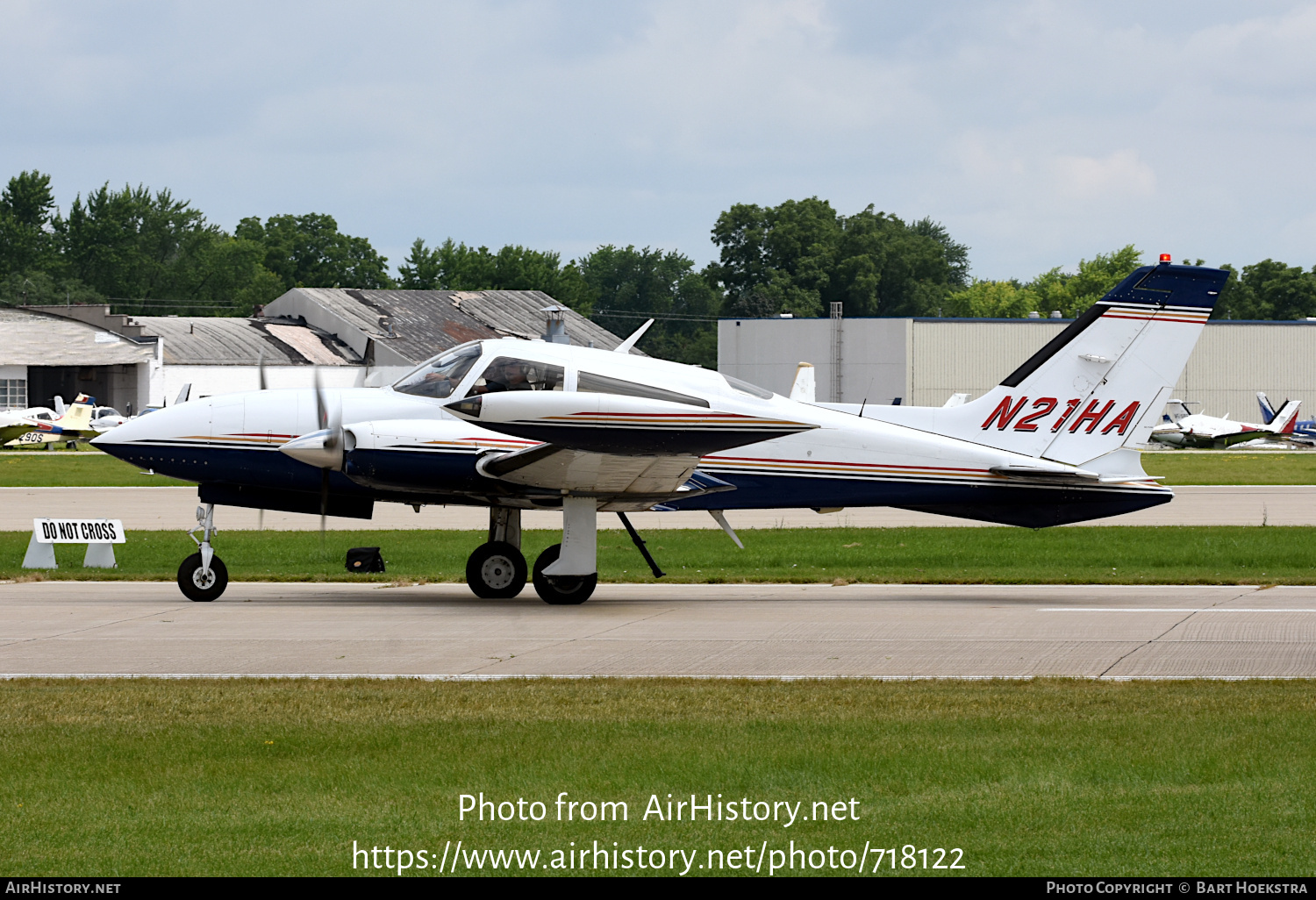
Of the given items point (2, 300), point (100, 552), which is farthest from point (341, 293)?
point (100, 552)

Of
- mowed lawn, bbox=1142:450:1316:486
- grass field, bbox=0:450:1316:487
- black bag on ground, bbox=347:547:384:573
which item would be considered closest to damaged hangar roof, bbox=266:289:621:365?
grass field, bbox=0:450:1316:487

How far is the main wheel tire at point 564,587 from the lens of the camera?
16.6 m

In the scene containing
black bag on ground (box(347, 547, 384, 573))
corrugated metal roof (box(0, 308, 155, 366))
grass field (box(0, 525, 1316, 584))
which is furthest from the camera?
corrugated metal roof (box(0, 308, 155, 366))

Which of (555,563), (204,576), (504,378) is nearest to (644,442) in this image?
(504,378)

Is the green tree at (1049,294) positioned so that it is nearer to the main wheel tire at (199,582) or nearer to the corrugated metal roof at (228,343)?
the corrugated metal roof at (228,343)

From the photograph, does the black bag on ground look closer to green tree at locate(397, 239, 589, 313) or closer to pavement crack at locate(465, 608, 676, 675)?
pavement crack at locate(465, 608, 676, 675)

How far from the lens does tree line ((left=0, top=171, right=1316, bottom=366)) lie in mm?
117688

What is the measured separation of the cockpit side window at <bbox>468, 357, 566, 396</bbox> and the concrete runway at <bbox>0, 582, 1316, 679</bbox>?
2.54 meters

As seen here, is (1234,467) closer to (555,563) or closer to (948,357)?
(948,357)

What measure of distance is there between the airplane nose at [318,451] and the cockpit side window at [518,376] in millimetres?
1748

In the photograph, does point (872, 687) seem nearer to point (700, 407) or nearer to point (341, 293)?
point (700, 407)

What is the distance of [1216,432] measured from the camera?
6719cm

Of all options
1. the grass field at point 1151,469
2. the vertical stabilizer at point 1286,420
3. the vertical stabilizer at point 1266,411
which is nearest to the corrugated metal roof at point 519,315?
the grass field at point 1151,469
